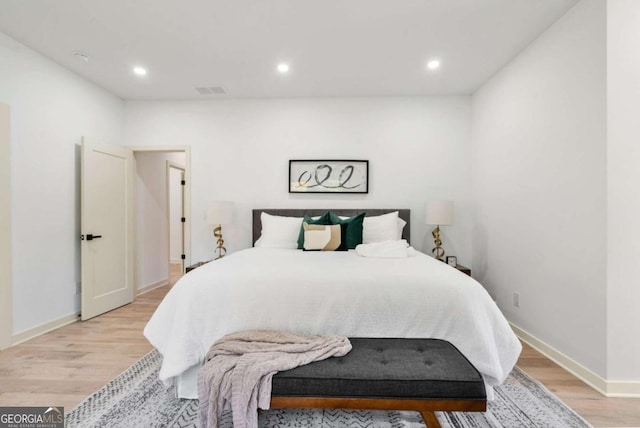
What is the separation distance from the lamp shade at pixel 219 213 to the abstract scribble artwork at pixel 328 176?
2.76 feet

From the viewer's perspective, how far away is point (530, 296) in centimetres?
281

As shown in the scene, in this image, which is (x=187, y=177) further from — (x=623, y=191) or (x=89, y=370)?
(x=623, y=191)

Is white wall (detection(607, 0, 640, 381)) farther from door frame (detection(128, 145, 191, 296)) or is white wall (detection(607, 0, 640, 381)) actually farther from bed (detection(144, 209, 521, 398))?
door frame (detection(128, 145, 191, 296))

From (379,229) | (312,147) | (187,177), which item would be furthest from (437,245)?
(187,177)

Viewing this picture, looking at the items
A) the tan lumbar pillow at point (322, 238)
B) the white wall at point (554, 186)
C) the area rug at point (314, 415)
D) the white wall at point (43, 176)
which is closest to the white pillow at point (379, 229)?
the tan lumbar pillow at point (322, 238)

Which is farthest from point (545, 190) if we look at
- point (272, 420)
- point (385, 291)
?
point (272, 420)

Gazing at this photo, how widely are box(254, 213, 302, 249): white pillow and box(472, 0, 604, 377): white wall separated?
87.3 inches

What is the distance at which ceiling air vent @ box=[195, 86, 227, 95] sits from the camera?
3738 mm

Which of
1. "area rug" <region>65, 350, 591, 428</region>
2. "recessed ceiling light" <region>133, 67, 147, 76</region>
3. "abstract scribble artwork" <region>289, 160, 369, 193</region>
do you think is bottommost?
"area rug" <region>65, 350, 591, 428</region>

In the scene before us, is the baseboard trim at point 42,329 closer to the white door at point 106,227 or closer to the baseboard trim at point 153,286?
the white door at point 106,227

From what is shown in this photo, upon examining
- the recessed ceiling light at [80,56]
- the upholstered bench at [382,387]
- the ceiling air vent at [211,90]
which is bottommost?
the upholstered bench at [382,387]

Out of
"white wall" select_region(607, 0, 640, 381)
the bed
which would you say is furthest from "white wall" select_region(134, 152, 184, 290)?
"white wall" select_region(607, 0, 640, 381)

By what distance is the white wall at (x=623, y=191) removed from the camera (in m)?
1.99

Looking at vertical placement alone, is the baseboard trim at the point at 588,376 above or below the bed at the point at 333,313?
below
